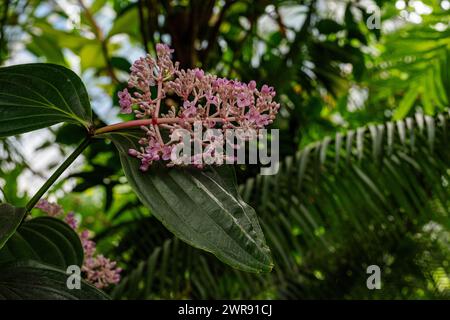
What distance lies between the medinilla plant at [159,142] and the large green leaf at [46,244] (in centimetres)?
7

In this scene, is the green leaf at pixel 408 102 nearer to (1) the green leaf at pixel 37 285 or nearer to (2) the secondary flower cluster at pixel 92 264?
(2) the secondary flower cluster at pixel 92 264

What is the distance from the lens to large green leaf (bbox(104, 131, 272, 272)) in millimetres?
446

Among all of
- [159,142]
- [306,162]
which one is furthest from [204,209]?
[306,162]

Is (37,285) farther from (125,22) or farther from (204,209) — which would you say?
(125,22)

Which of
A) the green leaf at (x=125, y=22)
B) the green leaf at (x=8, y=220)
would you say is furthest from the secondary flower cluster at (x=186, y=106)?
the green leaf at (x=125, y=22)

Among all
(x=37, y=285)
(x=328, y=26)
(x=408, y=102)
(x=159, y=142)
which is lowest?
(x=37, y=285)

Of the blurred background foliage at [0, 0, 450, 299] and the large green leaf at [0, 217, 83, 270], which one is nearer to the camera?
A: the large green leaf at [0, 217, 83, 270]

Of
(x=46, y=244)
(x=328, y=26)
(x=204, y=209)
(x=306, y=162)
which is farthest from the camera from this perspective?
(x=328, y=26)

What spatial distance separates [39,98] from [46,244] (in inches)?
6.9

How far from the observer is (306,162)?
122cm

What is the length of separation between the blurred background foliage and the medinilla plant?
2.05 feet

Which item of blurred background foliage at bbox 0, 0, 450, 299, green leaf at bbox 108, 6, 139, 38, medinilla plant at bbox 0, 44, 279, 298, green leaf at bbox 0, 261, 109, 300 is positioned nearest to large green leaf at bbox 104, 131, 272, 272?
medinilla plant at bbox 0, 44, 279, 298

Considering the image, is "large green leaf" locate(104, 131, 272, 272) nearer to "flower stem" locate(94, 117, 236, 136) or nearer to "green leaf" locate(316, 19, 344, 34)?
"flower stem" locate(94, 117, 236, 136)
